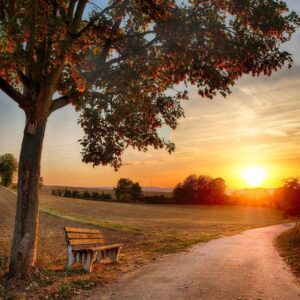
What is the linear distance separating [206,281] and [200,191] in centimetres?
11770

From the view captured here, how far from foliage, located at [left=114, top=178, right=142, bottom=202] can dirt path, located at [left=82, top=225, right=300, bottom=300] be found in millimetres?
106920

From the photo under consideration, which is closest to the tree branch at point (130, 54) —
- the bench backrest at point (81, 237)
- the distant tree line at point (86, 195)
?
the bench backrest at point (81, 237)

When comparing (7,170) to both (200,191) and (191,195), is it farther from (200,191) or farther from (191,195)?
(200,191)

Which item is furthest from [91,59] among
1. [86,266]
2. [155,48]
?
[86,266]

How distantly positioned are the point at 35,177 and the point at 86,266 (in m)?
3.03

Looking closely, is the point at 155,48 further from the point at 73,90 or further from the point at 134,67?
the point at 73,90

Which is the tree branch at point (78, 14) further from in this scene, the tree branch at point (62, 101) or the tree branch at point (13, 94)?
the tree branch at point (13, 94)

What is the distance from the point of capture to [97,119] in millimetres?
13344

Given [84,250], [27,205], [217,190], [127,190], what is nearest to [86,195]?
[127,190]

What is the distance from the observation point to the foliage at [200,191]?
4892 inches

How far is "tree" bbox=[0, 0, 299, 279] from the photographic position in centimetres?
1004

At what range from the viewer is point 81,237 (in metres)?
12.9

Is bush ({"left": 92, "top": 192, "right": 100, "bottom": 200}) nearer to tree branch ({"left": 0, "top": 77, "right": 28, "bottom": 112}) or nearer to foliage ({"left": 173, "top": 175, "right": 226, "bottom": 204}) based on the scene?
foliage ({"left": 173, "top": 175, "right": 226, "bottom": 204})

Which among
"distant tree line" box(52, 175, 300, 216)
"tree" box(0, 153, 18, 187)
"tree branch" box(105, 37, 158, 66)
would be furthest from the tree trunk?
"tree" box(0, 153, 18, 187)
